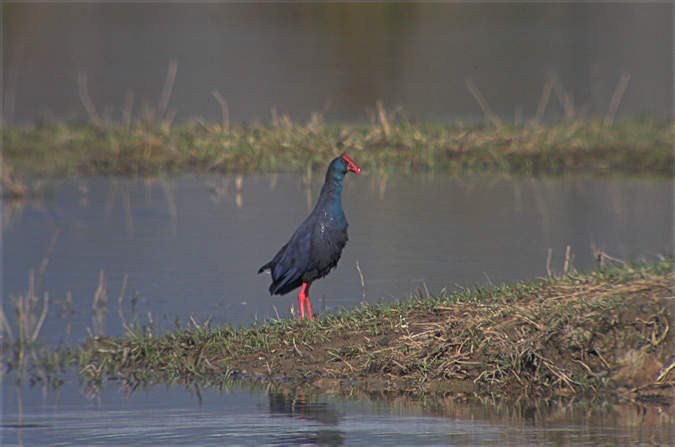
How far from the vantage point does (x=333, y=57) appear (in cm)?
3281

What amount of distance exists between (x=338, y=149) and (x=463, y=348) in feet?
30.0

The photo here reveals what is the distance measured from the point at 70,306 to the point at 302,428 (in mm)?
3394

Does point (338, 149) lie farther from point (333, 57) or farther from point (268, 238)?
point (333, 57)

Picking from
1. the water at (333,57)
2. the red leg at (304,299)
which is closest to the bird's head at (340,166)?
the red leg at (304,299)

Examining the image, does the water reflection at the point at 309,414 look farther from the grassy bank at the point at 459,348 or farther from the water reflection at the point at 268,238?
the water reflection at the point at 268,238

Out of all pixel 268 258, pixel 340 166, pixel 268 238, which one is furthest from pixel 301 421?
pixel 268 238

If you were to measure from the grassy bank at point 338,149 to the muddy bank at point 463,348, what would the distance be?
7941mm

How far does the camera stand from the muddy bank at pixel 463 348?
265 inches

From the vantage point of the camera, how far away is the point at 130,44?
120 ft

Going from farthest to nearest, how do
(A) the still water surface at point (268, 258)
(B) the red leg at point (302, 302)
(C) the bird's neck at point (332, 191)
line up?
(C) the bird's neck at point (332, 191)
(B) the red leg at point (302, 302)
(A) the still water surface at point (268, 258)

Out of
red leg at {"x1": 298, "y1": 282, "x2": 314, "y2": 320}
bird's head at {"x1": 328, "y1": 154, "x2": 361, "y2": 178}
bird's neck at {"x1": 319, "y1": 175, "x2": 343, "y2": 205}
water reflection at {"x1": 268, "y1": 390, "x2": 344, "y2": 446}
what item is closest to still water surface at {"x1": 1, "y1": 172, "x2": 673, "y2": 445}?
water reflection at {"x1": 268, "y1": 390, "x2": 344, "y2": 446}

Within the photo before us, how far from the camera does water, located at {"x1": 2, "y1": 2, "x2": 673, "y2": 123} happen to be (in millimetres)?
22484

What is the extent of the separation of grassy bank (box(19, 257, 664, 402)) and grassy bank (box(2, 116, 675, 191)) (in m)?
7.86

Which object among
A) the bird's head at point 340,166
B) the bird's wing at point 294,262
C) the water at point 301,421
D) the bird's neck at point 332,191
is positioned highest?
the bird's head at point 340,166
